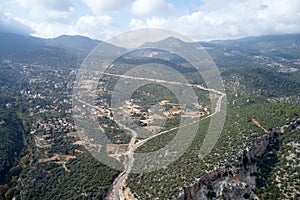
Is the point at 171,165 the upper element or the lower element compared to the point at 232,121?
lower

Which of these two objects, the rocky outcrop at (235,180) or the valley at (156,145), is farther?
the valley at (156,145)

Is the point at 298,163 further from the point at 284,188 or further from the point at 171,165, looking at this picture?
the point at 171,165

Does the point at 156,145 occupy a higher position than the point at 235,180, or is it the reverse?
the point at 235,180

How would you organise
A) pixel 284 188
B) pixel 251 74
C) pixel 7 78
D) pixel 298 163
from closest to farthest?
pixel 284 188
pixel 298 163
pixel 251 74
pixel 7 78

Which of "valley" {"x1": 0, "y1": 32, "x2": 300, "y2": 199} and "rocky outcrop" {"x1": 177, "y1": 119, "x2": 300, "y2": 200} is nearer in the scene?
"rocky outcrop" {"x1": 177, "y1": 119, "x2": 300, "y2": 200}

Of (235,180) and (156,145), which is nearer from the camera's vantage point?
(235,180)

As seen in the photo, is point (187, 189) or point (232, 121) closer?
point (187, 189)

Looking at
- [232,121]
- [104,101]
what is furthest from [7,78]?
[232,121]

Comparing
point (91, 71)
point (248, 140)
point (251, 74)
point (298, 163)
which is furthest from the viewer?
point (91, 71)
